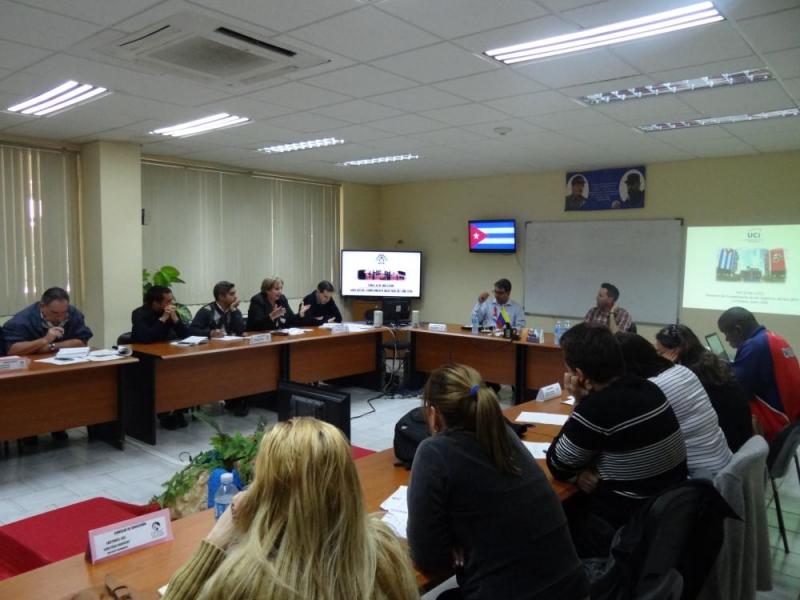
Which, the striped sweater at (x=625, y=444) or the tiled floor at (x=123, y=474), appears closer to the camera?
the striped sweater at (x=625, y=444)

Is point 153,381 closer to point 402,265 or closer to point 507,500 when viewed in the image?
point 507,500

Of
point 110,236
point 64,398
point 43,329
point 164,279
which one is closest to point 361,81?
point 64,398

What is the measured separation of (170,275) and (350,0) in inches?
187

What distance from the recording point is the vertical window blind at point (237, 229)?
6.82 metres

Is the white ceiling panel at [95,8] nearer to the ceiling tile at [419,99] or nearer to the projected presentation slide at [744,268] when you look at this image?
the ceiling tile at [419,99]

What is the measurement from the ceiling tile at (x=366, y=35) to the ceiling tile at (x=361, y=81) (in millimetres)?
275

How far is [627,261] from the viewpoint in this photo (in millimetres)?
6969

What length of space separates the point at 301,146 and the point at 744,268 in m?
4.90

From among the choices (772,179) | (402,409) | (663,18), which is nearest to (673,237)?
(772,179)

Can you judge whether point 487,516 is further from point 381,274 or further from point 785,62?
point 381,274

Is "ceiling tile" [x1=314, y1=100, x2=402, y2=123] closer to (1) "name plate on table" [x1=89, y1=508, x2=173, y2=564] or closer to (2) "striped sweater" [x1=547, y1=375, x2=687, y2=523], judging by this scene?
(2) "striped sweater" [x1=547, y1=375, x2=687, y2=523]

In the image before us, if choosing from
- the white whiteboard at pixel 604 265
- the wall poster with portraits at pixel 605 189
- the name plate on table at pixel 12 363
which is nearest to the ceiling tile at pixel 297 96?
the name plate on table at pixel 12 363

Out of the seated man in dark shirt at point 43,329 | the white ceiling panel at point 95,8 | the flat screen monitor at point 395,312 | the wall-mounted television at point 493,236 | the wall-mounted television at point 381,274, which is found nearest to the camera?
the white ceiling panel at point 95,8

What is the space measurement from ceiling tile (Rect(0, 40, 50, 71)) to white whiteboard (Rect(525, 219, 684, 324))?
5.79 m
